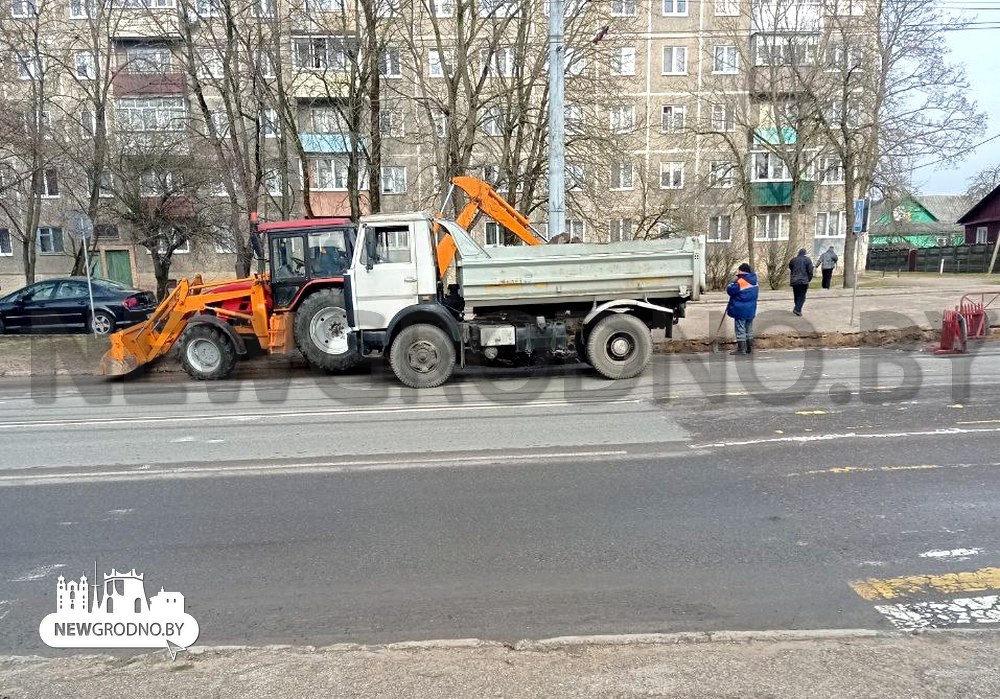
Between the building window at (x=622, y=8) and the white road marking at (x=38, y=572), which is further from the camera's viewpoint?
the building window at (x=622, y=8)

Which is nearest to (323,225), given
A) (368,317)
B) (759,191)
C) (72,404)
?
(368,317)

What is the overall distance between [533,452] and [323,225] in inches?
270

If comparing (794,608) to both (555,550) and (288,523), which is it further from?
(288,523)

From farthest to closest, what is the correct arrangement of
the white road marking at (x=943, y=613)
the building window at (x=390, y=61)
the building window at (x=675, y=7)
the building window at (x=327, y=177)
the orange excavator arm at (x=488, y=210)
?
the building window at (x=675, y=7), the building window at (x=327, y=177), the building window at (x=390, y=61), the orange excavator arm at (x=488, y=210), the white road marking at (x=943, y=613)

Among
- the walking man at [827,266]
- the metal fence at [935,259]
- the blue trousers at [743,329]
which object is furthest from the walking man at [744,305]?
the metal fence at [935,259]

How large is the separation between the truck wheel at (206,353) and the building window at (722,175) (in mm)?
24152

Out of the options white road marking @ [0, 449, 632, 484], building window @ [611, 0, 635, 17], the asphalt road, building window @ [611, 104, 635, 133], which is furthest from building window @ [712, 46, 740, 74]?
white road marking @ [0, 449, 632, 484]

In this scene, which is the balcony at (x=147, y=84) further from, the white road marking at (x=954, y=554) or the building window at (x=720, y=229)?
the building window at (x=720, y=229)

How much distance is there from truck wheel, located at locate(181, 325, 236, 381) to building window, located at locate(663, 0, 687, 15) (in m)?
33.1

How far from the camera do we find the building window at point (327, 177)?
3030cm

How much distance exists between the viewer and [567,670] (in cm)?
303

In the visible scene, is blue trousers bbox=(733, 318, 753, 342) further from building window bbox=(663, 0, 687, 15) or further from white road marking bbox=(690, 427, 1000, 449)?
building window bbox=(663, 0, 687, 15)

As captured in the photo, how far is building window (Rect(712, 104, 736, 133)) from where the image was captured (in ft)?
95.6

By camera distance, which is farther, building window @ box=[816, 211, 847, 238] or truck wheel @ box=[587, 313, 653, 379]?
building window @ box=[816, 211, 847, 238]
